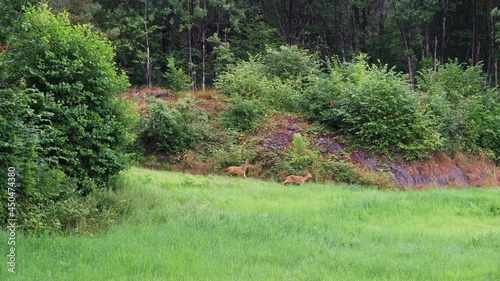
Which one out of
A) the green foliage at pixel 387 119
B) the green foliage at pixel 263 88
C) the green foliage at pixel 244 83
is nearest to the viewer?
the green foliage at pixel 387 119

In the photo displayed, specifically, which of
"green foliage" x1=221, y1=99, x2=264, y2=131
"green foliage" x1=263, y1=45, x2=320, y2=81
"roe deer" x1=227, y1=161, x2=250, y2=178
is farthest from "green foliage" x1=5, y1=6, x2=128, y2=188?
"green foliage" x1=263, y1=45, x2=320, y2=81

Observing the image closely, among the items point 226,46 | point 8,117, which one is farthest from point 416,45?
point 8,117

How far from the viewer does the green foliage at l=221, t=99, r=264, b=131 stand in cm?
1859

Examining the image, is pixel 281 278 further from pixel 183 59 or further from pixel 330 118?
pixel 183 59

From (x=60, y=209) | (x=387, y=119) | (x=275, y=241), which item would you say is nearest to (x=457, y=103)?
(x=387, y=119)

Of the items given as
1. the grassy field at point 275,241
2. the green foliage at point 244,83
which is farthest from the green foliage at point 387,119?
the grassy field at point 275,241

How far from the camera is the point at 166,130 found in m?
16.9

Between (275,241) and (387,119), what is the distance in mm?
11355

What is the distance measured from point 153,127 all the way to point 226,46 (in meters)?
13.0

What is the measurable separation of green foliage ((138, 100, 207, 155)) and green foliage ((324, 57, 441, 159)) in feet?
18.7

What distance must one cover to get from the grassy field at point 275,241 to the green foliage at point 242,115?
6806 mm

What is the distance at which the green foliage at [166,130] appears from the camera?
55.6ft

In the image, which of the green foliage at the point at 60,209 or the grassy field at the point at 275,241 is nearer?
the grassy field at the point at 275,241

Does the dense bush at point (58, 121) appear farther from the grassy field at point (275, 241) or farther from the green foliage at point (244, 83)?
the green foliage at point (244, 83)
